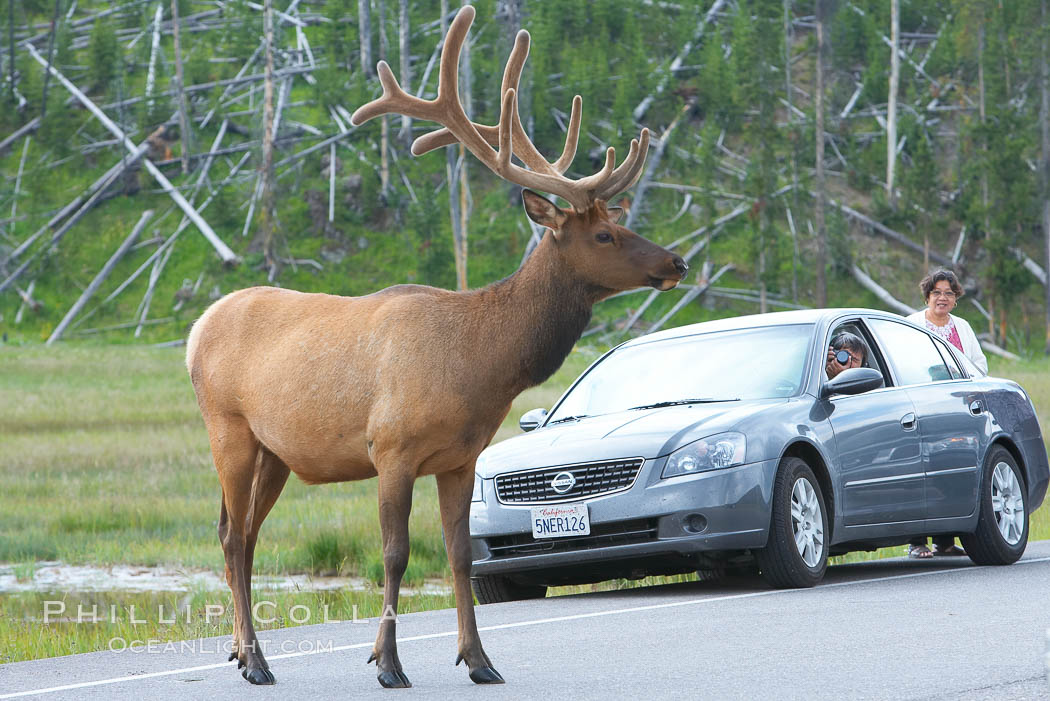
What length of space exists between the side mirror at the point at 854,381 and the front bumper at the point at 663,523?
37.5 inches

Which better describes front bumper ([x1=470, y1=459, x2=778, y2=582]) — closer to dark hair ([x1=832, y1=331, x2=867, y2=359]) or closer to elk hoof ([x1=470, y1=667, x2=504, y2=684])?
dark hair ([x1=832, y1=331, x2=867, y2=359])

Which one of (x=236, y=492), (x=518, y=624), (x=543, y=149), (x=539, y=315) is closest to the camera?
(x=539, y=315)

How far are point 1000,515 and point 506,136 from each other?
6.13 metres

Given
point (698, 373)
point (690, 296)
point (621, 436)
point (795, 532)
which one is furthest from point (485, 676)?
point (690, 296)

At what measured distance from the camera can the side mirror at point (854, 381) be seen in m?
→ 9.96

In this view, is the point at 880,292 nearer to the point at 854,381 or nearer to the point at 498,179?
the point at 498,179

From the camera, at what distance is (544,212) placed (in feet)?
23.1

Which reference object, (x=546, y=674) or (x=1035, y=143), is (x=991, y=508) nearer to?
(x=546, y=674)

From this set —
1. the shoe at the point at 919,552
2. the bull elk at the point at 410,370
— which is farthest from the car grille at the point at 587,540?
the shoe at the point at 919,552

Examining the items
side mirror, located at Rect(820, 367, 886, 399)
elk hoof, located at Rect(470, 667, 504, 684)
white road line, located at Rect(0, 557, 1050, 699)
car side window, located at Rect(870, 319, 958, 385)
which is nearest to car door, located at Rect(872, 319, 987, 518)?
car side window, located at Rect(870, 319, 958, 385)

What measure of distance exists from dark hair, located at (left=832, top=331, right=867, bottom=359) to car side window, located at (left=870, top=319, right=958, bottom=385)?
0.21 m

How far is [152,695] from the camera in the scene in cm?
650

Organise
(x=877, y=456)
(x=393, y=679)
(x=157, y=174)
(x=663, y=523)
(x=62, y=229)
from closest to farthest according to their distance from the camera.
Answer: (x=393, y=679), (x=663, y=523), (x=877, y=456), (x=62, y=229), (x=157, y=174)

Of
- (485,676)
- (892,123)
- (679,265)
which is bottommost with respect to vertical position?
(485,676)
